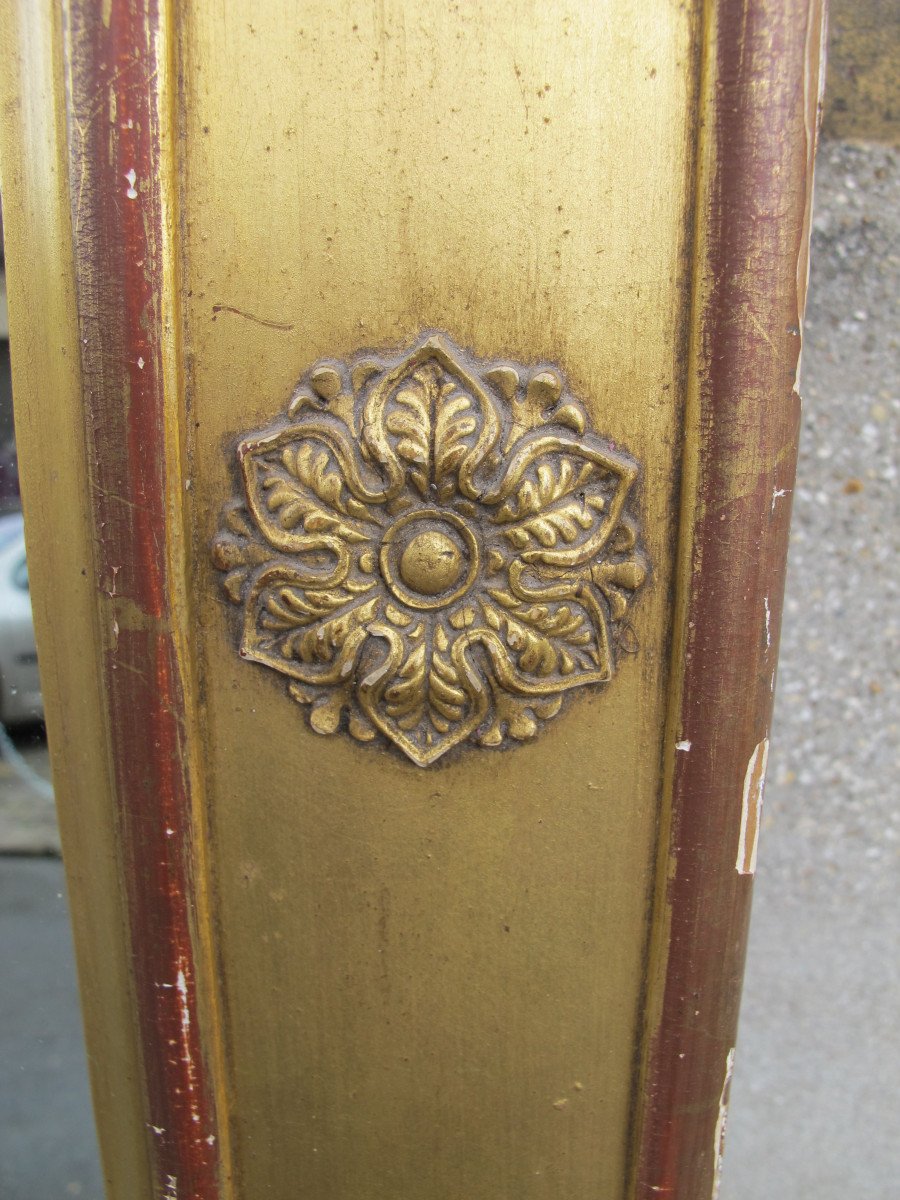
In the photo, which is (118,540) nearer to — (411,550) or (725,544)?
(411,550)

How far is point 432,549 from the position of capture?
0.33 metres

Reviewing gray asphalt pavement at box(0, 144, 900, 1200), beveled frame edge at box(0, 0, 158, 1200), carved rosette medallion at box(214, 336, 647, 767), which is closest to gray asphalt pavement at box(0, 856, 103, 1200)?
gray asphalt pavement at box(0, 144, 900, 1200)

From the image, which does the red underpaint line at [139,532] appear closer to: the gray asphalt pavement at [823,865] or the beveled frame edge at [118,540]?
the beveled frame edge at [118,540]

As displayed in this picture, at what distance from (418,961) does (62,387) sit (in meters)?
0.27

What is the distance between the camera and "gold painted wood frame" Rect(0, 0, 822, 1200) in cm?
31

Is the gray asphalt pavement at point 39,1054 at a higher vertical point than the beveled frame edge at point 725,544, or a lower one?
lower

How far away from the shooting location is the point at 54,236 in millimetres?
324

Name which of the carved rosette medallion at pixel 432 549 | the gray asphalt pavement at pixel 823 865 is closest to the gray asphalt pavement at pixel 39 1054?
the gray asphalt pavement at pixel 823 865

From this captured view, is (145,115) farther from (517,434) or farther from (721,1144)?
(721,1144)

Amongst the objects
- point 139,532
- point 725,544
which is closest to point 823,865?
point 725,544

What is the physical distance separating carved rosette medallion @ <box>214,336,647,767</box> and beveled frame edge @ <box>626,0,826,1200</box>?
0.11 feet

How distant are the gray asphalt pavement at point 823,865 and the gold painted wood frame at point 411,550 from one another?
251 mm

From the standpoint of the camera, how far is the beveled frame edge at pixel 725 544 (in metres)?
Result: 0.31

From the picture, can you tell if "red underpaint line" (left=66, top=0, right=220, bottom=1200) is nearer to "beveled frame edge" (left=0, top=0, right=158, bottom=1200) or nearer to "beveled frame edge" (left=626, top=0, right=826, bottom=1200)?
"beveled frame edge" (left=0, top=0, right=158, bottom=1200)
